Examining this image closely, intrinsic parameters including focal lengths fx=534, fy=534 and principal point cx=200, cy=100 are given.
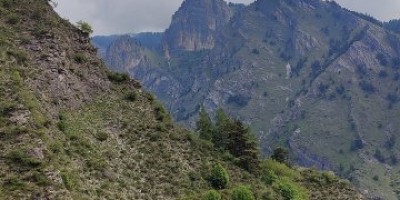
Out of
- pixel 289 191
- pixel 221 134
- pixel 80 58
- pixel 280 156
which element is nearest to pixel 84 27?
pixel 80 58

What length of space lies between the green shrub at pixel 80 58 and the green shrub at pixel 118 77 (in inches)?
280

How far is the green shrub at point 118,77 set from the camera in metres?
109

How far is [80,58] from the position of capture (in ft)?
338

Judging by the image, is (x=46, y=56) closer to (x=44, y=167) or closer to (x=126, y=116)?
(x=126, y=116)

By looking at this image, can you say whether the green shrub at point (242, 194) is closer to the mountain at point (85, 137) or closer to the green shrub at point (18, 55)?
the mountain at point (85, 137)

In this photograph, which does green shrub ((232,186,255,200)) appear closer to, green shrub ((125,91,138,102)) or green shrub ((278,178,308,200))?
green shrub ((278,178,308,200))

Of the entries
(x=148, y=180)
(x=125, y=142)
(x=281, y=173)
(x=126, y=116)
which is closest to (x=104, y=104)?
(x=126, y=116)

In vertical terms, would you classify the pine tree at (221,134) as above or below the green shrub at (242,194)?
above

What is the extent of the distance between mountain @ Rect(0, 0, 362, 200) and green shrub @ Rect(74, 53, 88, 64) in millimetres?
192

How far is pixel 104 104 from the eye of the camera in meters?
98.8

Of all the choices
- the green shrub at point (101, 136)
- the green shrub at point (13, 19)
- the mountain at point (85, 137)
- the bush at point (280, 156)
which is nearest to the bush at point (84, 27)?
the mountain at point (85, 137)

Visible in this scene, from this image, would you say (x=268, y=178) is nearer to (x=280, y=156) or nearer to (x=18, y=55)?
(x=280, y=156)

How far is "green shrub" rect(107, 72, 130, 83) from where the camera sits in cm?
10938

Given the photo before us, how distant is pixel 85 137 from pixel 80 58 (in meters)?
23.1
